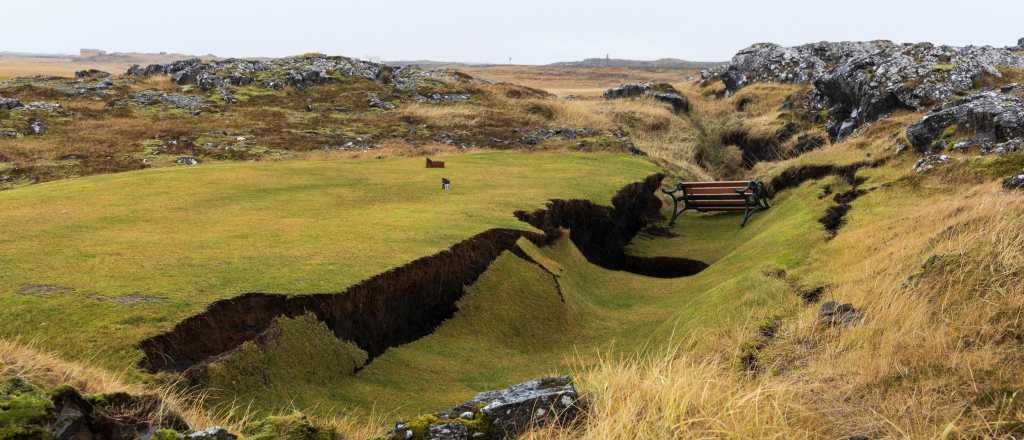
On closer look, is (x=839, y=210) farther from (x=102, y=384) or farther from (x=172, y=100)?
(x=172, y=100)

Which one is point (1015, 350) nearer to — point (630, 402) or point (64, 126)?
point (630, 402)

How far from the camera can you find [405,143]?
1379 inches

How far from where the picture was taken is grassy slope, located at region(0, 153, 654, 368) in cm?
780

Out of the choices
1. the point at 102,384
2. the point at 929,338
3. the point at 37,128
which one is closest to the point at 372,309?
the point at 102,384

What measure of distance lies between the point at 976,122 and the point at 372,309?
14.8 meters

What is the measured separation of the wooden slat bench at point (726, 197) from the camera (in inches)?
829

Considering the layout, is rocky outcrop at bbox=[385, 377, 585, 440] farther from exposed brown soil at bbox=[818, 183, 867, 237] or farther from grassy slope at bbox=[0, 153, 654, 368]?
exposed brown soil at bbox=[818, 183, 867, 237]

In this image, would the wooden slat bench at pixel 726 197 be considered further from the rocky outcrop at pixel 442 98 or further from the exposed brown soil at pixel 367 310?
the rocky outcrop at pixel 442 98

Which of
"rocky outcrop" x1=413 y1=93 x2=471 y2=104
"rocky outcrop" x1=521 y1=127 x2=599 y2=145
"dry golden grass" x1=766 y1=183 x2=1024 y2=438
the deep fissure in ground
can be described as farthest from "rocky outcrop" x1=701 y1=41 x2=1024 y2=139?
"rocky outcrop" x1=413 y1=93 x2=471 y2=104

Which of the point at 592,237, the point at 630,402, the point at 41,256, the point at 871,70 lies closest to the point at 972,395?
the point at 630,402

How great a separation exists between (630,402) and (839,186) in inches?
598

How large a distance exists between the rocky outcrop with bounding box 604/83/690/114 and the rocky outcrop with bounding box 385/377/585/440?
45.8 meters

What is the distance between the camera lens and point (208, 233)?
11586 millimetres

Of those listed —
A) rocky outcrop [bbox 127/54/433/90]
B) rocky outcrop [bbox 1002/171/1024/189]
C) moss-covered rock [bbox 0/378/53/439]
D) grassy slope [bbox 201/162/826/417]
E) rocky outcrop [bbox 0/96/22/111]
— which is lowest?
grassy slope [bbox 201/162/826/417]
